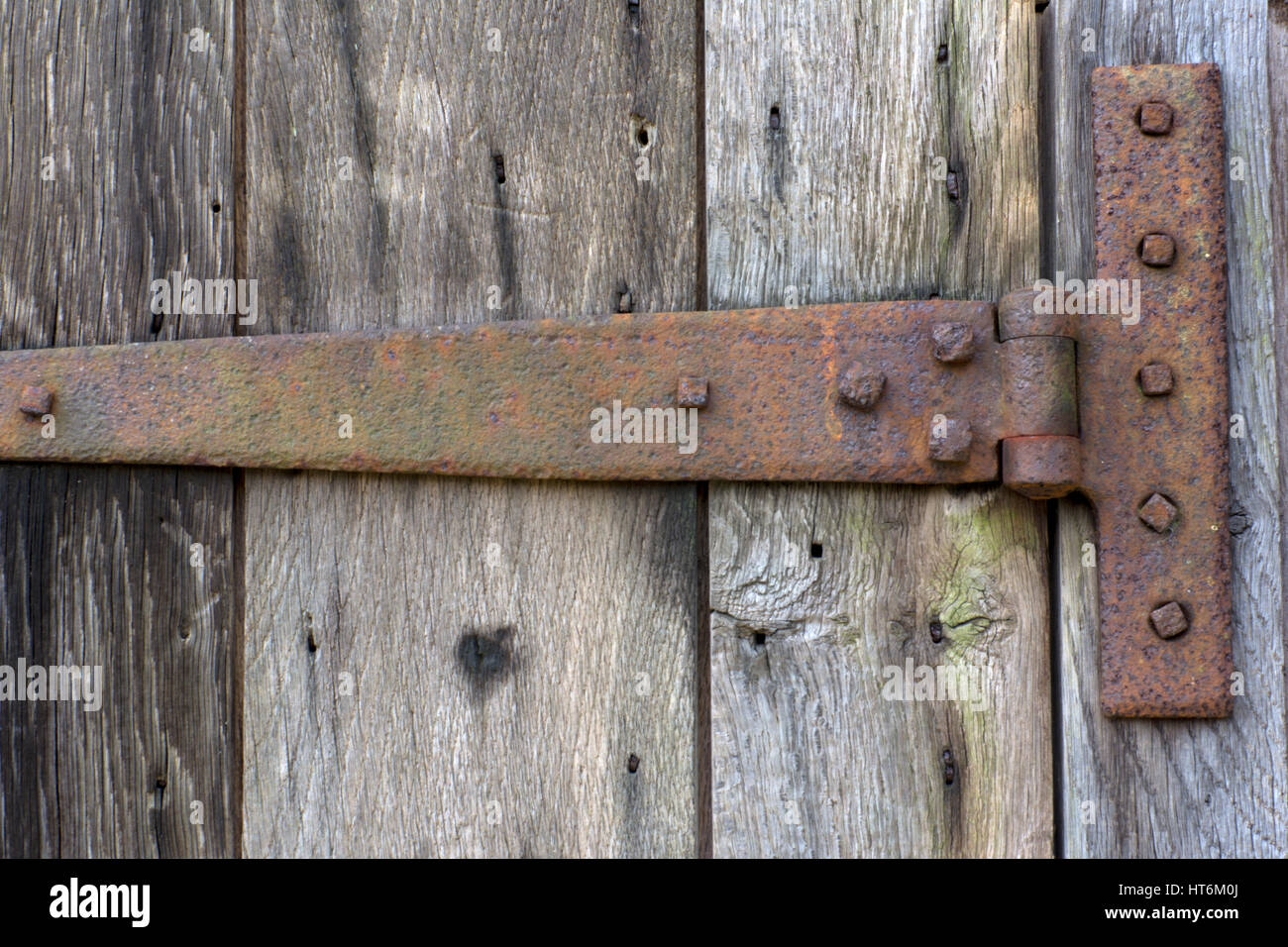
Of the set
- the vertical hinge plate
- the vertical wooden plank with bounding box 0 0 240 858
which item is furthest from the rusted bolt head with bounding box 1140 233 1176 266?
the vertical wooden plank with bounding box 0 0 240 858

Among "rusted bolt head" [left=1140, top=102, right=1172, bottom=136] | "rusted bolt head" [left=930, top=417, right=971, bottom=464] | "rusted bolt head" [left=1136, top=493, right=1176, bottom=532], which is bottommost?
"rusted bolt head" [left=1136, top=493, right=1176, bottom=532]

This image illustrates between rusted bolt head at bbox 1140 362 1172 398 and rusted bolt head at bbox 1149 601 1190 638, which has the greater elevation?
rusted bolt head at bbox 1140 362 1172 398

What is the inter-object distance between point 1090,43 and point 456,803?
0.81m

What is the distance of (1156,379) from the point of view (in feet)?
1.98

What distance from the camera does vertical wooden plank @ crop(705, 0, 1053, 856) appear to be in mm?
666

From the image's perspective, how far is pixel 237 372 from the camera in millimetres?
711

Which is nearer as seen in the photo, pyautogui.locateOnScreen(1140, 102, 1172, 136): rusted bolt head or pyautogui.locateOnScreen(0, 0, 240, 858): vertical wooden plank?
pyautogui.locateOnScreen(1140, 102, 1172, 136): rusted bolt head

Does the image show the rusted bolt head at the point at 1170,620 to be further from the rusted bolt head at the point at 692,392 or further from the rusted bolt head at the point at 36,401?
the rusted bolt head at the point at 36,401

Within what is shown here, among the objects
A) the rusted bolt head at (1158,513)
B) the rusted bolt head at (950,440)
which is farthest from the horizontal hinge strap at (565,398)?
the rusted bolt head at (1158,513)

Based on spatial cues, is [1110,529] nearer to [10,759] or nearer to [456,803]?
[456,803]

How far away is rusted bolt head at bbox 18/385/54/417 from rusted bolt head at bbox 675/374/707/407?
552 mm

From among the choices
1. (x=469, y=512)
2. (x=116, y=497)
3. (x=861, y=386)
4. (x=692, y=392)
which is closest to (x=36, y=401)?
(x=116, y=497)

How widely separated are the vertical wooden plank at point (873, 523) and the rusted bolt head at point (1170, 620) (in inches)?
3.1

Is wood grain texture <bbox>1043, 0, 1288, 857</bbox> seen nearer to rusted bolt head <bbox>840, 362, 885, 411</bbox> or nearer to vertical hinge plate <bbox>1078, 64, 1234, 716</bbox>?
vertical hinge plate <bbox>1078, 64, 1234, 716</bbox>
